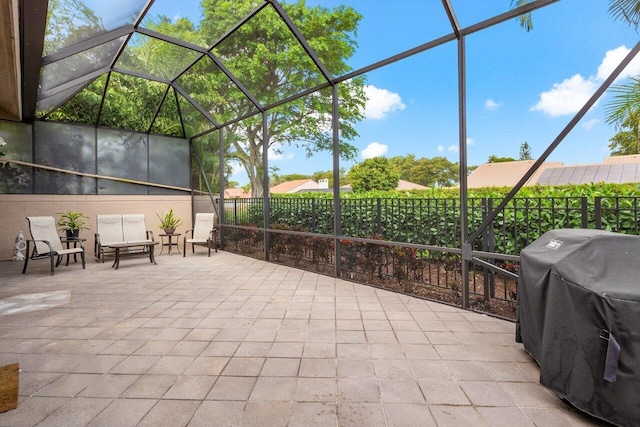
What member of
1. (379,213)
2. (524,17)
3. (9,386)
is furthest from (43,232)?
(524,17)

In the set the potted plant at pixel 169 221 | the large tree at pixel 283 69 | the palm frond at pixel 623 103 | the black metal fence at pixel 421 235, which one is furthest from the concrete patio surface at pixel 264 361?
the large tree at pixel 283 69

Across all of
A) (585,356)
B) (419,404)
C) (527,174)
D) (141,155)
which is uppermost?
(141,155)

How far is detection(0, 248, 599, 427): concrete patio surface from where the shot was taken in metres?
1.85

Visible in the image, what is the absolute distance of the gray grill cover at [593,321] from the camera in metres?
1.55

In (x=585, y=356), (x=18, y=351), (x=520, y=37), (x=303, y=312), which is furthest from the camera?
(x=520, y=37)

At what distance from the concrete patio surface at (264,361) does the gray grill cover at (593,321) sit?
0.65 feet

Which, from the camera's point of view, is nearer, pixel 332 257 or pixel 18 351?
pixel 18 351

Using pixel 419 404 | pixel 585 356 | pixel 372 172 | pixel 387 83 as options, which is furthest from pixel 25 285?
pixel 387 83

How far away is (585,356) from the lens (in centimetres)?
170

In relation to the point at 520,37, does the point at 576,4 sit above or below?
below

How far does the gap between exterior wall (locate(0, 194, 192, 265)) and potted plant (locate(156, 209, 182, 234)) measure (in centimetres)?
13

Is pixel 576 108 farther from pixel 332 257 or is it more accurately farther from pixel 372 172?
pixel 372 172

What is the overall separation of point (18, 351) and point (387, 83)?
11.3 m

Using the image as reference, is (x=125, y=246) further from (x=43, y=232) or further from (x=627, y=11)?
(x=627, y=11)
